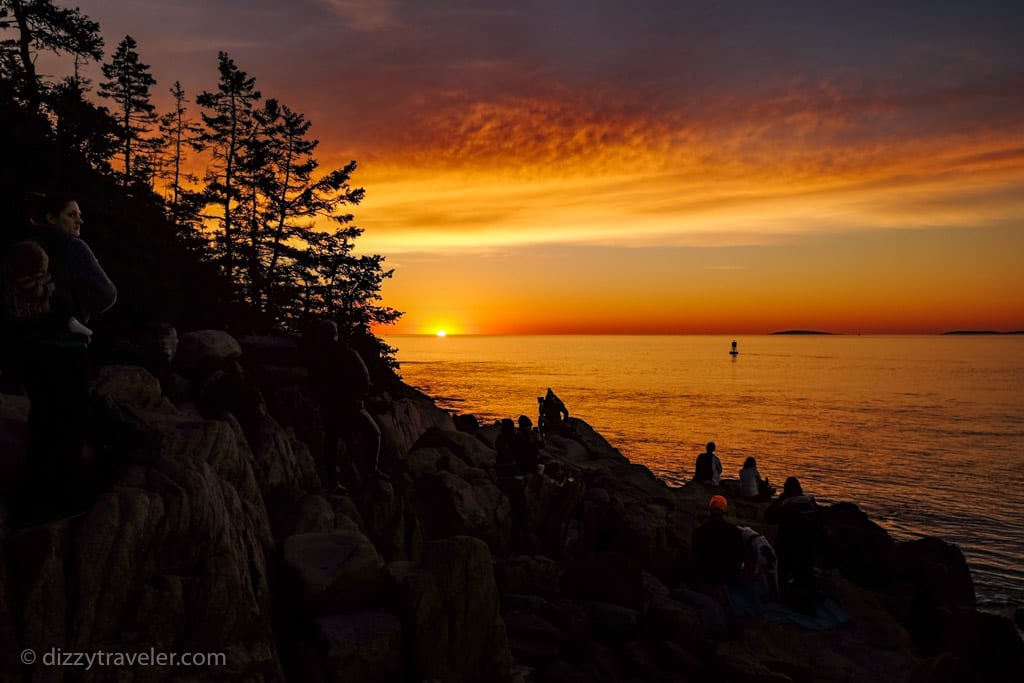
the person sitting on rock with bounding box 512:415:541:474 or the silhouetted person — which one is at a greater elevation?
the silhouetted person

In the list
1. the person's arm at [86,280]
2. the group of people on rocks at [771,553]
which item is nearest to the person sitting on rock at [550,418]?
the group of people on rocks at [771,553]

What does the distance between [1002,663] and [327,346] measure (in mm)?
16239

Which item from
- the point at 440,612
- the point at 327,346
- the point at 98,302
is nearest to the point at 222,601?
the point at 440,612

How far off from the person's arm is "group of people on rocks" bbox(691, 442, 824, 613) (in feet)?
37.0

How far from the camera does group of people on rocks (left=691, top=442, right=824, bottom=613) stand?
499 inches

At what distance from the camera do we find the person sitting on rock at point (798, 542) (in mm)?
12609

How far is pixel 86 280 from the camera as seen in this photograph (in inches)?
213

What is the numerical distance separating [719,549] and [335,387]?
9.13 m

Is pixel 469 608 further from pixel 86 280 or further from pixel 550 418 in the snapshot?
pixel 550 418

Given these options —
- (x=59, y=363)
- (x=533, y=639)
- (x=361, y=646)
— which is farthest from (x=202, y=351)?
(x=533, y=639)

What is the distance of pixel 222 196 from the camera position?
36.8 m

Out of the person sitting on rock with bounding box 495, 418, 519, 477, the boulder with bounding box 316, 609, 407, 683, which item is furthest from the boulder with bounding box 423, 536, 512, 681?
the person sitting on rock with bounding box 495, 418, 519, 477

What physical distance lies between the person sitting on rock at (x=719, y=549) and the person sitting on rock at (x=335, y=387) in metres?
7.69

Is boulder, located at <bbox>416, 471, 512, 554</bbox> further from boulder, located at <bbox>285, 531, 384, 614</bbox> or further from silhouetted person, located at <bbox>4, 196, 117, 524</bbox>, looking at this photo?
silhouetted person, located at <bbox>4, 196, 117, 524</bbox>
